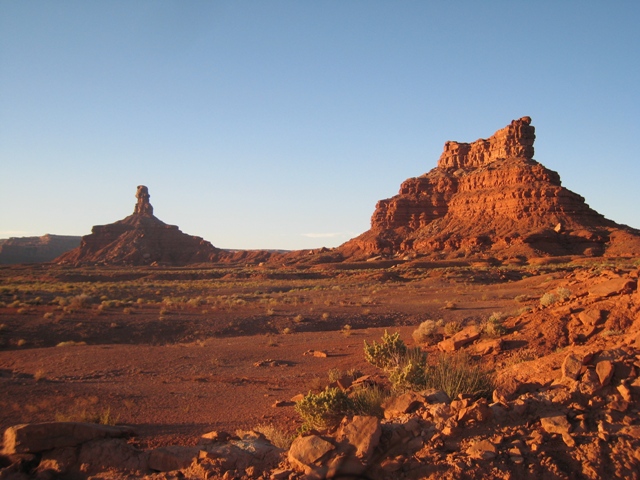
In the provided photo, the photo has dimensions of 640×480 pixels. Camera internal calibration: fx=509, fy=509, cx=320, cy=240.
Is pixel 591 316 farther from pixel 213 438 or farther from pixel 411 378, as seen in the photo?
pixel 213 438

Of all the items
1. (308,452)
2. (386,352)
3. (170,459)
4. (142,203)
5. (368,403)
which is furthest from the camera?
(142,203)

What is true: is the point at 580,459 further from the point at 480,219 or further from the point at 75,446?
the point at 480,219

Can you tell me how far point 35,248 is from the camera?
15600cm

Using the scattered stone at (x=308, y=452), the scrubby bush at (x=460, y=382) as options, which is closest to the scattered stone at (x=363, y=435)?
the scattered stone at (x=308, y=452)

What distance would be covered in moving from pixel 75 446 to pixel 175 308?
22.9 m

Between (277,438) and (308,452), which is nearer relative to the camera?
(308,452)

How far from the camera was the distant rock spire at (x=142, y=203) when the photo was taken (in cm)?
13288

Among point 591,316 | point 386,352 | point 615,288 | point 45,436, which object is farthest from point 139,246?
point 45,436

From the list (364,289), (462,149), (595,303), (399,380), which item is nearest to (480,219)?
(462,149)

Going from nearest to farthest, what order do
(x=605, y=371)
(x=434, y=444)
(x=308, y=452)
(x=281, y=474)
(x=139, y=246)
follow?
(x=281, y=474)
(x=308, y=452)
(x=434, y=444)
(x=605, y=371)
(x=139, y=246)

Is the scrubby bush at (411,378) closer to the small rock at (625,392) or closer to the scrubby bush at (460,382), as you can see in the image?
the scrubby bush at (460,382)

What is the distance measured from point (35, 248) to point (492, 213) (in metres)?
137

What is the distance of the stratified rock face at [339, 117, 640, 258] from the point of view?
68812 mm

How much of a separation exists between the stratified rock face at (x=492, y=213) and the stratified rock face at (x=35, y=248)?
101m
